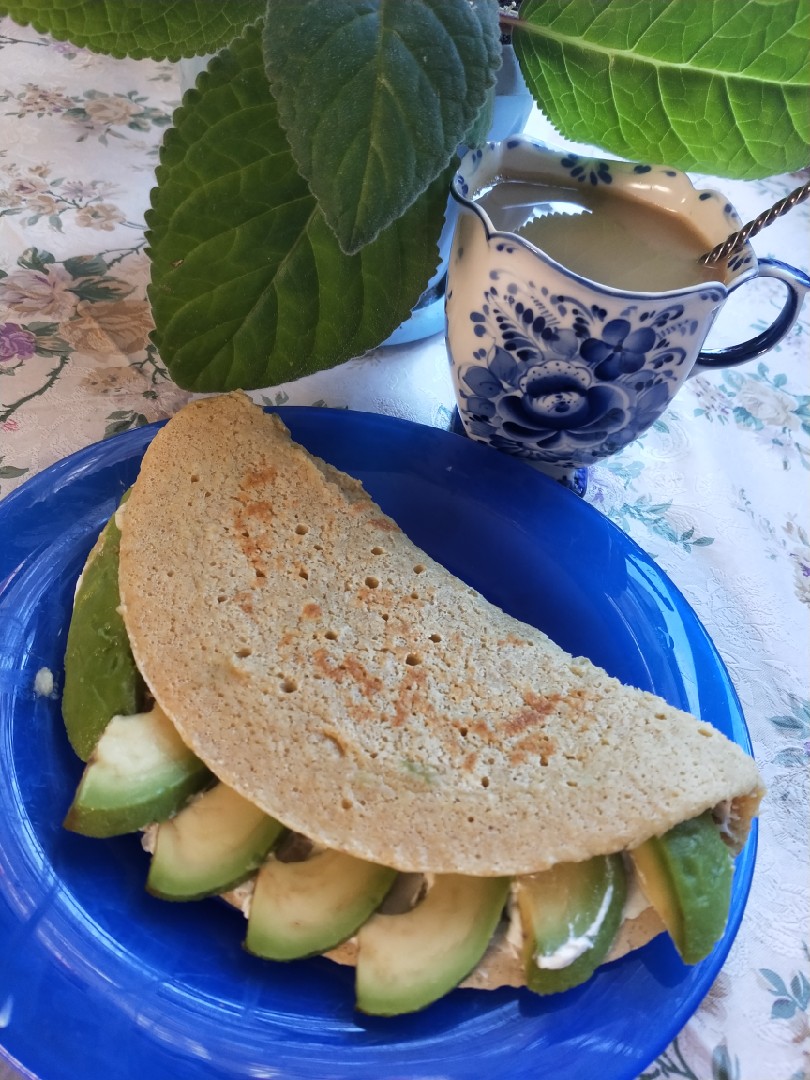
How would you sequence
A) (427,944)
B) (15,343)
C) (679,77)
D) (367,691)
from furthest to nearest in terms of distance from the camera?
(15,343) < (679,77) < (367,691) < (427,944)

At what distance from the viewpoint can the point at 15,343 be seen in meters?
1.25

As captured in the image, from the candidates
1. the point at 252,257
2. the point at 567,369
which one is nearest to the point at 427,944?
the point at 567,369

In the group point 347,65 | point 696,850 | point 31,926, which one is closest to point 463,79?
point 347,65

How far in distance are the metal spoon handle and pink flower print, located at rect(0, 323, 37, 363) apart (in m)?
0.96

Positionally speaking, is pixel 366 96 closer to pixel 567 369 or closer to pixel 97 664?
pixel 567 369

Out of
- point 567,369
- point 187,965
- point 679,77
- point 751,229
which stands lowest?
point 187,965

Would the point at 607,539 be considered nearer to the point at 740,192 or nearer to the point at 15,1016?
the point at 15,1016

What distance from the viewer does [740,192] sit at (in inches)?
68.9

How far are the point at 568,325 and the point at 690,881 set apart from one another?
55cm

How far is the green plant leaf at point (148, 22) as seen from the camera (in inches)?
37.3

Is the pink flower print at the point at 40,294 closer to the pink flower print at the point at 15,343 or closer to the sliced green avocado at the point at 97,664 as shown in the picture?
the pink flower print at the point at 15,343

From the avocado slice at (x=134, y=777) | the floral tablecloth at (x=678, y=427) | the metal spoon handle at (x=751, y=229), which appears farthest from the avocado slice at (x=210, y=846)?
the metal spoon handle at (x=751, y=229)

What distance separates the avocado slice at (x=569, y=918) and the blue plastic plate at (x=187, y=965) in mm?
35

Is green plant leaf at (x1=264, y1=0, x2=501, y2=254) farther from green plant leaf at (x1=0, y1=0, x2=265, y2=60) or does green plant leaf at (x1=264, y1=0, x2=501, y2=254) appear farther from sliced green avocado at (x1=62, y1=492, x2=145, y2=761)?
sliced green avocado at (x1=62, y1=492, x2=145, y2=761)
